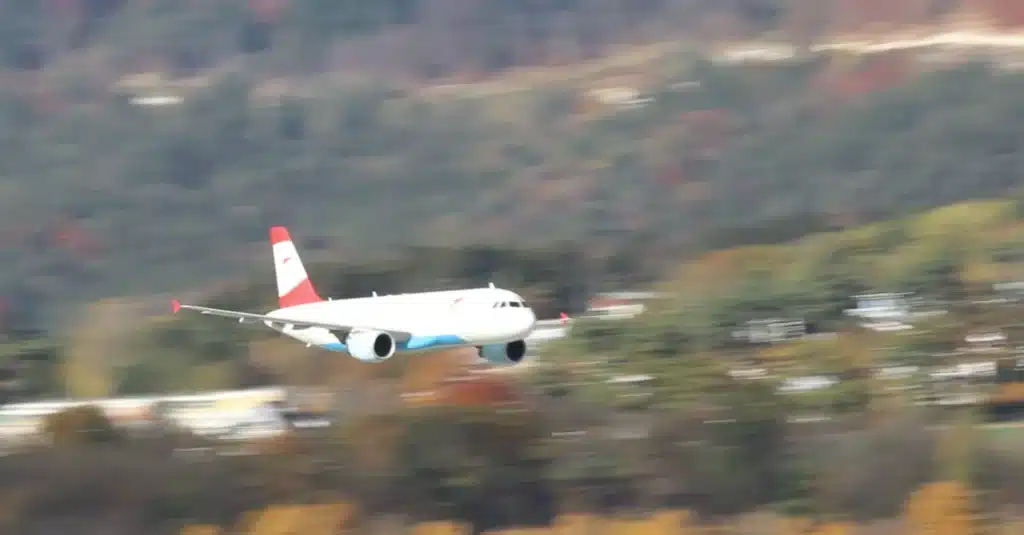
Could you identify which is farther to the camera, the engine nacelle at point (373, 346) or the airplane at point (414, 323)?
the engine nacelle at point (373, 346)

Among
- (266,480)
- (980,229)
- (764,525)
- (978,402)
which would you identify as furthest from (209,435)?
(980,229)

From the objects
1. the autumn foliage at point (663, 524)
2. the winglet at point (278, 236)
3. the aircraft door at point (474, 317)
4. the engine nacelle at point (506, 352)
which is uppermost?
the winglet at point (278, 236)

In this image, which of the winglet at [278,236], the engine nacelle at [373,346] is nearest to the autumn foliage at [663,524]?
the engine nacelle at [373,346]

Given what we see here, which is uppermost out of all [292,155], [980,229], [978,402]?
[292,155]

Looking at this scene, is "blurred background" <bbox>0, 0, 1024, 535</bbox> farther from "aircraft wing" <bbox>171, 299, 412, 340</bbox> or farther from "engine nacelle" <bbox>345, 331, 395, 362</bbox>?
"aircraft wing" <bbox>171, 299, 412, 340</bbox>

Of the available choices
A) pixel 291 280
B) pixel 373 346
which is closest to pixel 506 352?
pixel 373 346

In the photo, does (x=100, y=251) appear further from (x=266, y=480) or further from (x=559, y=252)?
(x=266, y=480)

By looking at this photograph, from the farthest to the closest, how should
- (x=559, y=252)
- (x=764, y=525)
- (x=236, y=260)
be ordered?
(x=236, y=260), (x=559, y=252), (x=764, y=525)

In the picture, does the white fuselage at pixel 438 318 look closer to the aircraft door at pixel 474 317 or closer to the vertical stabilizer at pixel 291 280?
the aircraft door at pixel 474 317
